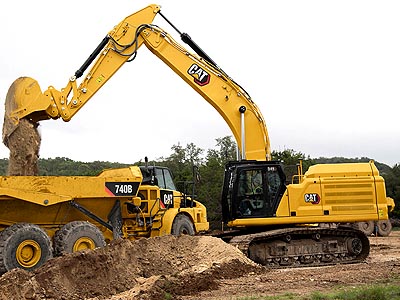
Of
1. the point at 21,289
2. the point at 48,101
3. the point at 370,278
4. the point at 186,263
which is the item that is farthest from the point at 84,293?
the point at 48,101

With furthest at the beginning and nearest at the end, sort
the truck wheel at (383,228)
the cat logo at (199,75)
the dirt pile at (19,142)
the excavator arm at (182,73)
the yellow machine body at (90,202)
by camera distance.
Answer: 1. the truck wheel at (383,228)
2. the cat logo at (199,75)
3. the excavator arm at (182,73)
4. the dirt pile at (19,142)
5. the yellow machine body at (90,202)

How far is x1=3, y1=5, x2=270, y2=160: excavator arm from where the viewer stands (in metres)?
14.4

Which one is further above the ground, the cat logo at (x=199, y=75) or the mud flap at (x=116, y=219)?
the cat logo at (x=199, y=75)

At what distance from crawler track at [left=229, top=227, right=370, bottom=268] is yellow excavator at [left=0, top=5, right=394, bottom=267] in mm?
21

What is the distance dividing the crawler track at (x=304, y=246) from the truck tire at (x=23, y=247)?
4101mm

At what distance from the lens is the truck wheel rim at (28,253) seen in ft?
36.2

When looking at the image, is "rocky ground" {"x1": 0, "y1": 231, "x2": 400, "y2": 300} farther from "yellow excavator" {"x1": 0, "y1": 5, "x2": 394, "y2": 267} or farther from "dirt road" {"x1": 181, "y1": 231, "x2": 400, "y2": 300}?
"yellow excavator" {"x1": 0, "y1": 5, "x2": 394, "y2": 267}

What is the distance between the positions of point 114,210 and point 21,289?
545 centimetres

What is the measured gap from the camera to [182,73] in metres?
14.8

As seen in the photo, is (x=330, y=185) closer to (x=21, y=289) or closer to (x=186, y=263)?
(x=186, y=263)

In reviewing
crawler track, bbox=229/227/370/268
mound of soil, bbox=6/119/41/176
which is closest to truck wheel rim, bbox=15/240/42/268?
mound of soil, bbox=6/119/41/176

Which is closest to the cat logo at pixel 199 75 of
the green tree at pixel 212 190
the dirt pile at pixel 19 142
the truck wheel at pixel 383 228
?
the dirt pile at pixel 19 142

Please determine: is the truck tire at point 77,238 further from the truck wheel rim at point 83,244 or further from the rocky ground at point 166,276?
the rocky ground at point 166,276

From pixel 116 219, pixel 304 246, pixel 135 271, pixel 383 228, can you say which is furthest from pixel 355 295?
pixel 383 228
